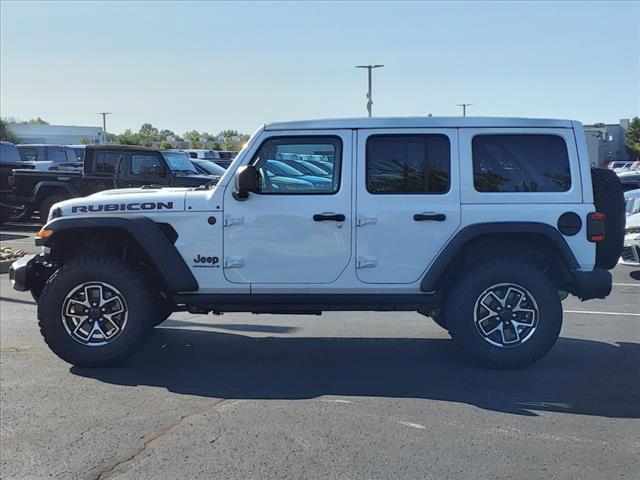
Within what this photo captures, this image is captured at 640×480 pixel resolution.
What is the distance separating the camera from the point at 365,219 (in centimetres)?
599

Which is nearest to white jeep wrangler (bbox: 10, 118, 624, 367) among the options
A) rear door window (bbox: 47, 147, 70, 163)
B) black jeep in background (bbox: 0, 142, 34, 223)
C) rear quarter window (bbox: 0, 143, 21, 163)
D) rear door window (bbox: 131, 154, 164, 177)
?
rear door window (bbox: 131, 154, 164, 177)

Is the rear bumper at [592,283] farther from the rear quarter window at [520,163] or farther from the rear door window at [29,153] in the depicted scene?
the rear door window at [29,153]

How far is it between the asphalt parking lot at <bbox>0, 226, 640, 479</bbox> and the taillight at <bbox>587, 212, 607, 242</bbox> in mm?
1118

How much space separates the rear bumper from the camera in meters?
5.93

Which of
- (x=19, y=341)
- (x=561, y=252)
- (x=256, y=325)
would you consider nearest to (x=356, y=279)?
(x=561, y=252)

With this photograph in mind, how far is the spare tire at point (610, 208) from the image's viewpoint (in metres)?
6.20

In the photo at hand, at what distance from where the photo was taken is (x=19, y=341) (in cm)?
718

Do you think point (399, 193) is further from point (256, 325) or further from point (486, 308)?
point (256, 325)

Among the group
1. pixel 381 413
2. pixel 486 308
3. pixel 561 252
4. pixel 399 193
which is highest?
pixel 399 193

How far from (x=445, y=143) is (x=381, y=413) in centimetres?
238

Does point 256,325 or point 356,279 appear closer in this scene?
point 356,279

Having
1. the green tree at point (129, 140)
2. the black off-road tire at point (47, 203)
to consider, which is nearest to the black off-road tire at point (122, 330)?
the black off-road tire at point (47, 203)

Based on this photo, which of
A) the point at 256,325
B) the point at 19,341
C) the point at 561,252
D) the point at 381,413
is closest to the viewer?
the point at 381,413

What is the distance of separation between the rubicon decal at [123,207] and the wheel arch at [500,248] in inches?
89.8
